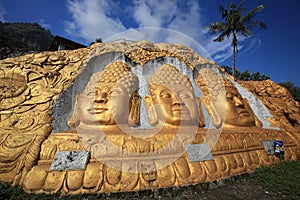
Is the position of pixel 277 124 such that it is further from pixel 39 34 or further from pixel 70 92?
pixel 39 34

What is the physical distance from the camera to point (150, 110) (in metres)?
4.19

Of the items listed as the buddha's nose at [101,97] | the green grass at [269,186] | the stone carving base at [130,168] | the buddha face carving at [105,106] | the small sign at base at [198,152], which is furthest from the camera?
the buddha's nose at [101,97]

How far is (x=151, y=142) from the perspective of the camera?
9.63 ft

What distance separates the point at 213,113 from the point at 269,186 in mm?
2172

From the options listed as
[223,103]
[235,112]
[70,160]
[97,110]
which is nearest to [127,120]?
[97,110]

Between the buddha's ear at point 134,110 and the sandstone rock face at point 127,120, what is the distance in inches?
1.1

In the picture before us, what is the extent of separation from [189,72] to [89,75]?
11.6ft

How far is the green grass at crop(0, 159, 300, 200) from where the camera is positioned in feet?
7.28

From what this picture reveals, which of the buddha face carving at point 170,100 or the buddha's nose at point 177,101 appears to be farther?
the buddha's nose at point 177,101

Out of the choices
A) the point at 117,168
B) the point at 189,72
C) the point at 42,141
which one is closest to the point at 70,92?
the point at 42,141

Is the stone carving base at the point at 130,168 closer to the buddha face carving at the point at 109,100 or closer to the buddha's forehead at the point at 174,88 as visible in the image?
the buddha face carving at the point at 109,100

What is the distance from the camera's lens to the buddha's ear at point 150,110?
156 inches

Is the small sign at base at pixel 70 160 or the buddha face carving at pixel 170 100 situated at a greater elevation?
the buddha face carving at pixel 170 100

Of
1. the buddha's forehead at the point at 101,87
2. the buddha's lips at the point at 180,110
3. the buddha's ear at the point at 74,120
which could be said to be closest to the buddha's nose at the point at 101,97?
the buddha's forehead at the point at 101,87
